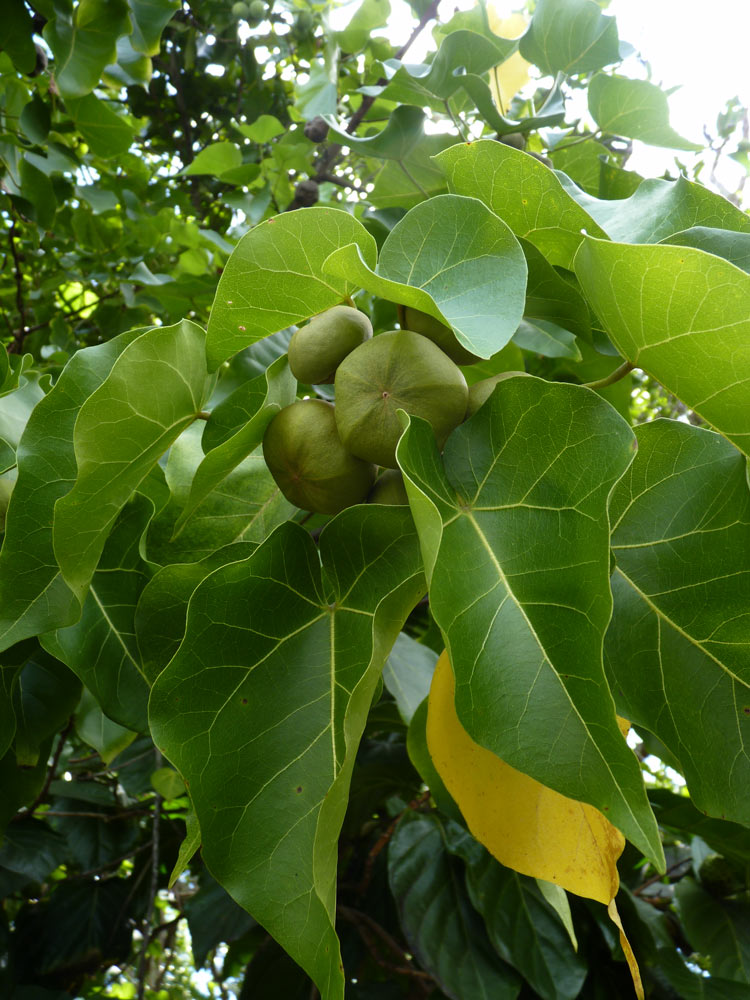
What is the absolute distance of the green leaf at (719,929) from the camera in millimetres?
1409

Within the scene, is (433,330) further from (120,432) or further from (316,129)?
(316,129)

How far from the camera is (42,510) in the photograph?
65 centimetres

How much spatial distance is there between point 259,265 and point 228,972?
1.87m

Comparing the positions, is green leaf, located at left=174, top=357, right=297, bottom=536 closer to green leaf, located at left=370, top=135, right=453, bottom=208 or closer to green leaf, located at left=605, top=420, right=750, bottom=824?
green leaf, located at left=605, top=420, right=750, bottom=824

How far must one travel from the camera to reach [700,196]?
614mm

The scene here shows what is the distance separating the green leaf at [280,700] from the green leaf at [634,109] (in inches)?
29.1

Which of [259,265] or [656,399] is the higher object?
[259,265]

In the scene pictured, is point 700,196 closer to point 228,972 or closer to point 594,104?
point 594,104

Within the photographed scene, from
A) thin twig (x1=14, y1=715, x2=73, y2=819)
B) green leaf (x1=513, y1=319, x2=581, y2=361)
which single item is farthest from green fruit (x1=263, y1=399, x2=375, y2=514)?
thin twig (x1=14, y1=715, x2=73, y2=819)

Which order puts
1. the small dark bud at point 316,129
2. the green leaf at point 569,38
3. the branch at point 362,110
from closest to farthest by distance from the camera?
1. the green leaf at point 569,38
2. the branch at point 362,110
3. the small dark bud at point 316,129

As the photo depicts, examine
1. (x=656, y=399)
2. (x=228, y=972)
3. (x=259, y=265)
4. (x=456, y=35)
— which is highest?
(x=456, y=35)

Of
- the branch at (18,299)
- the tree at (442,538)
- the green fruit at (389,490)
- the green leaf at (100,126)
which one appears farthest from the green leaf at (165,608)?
the green leaf at (100,126)

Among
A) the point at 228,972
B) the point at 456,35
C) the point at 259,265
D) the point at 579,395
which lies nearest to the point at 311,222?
the point at 259,265

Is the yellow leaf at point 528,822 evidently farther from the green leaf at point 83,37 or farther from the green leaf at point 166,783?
the green leaf at point 83,37
